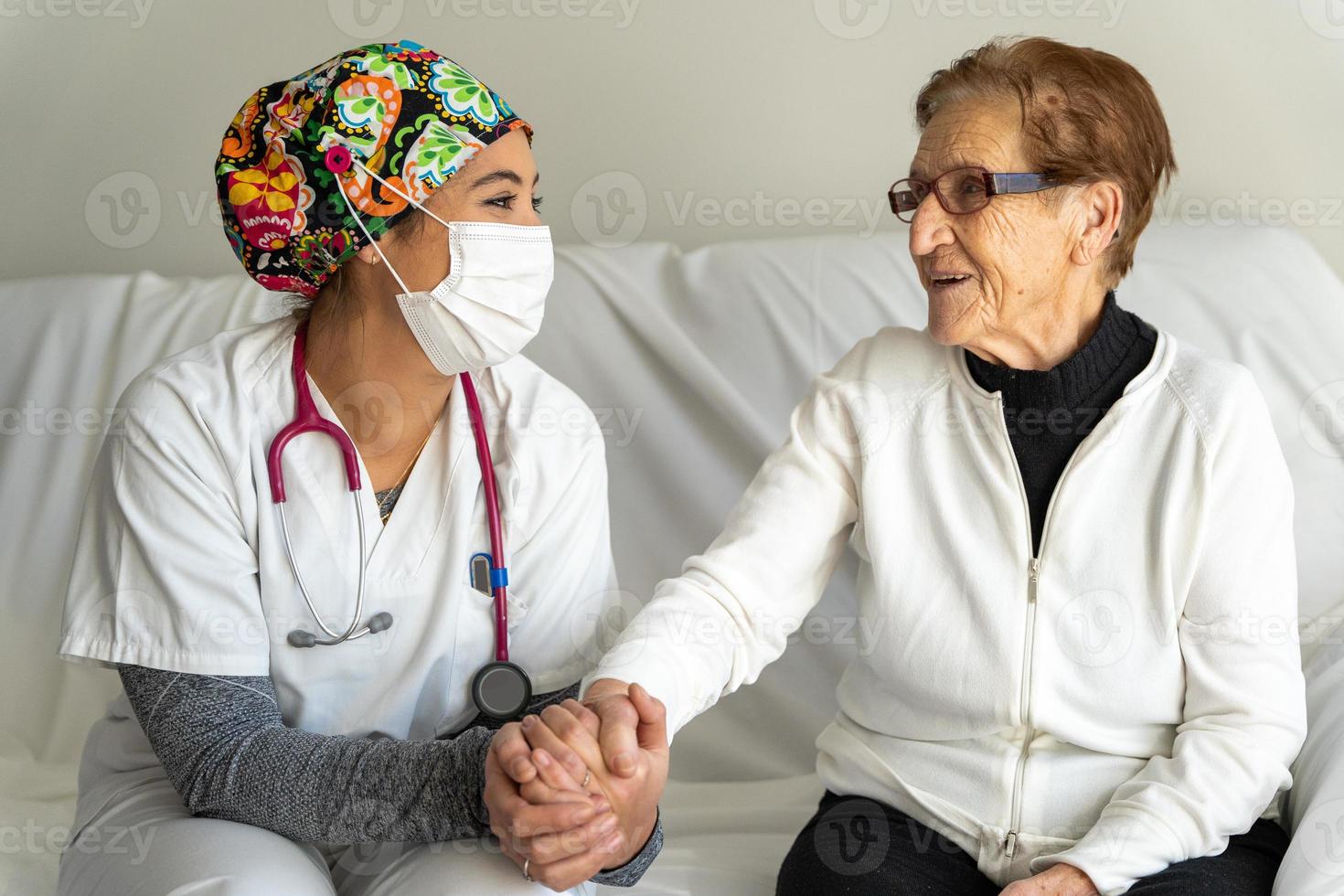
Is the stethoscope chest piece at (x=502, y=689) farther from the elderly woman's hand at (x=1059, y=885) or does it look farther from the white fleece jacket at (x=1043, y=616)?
the elderly woman's hand at (x=1059, y=885)

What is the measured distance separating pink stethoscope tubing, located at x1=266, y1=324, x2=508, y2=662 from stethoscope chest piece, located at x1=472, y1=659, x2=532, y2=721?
4 cm

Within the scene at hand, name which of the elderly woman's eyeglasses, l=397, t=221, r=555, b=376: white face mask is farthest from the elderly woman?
l=397, t=221, r=555, b=376: white face mask

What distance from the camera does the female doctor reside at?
144 centimetres

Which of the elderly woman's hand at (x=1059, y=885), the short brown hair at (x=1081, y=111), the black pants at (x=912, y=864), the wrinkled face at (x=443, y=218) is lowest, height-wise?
the black pants at (x=912, y=864)

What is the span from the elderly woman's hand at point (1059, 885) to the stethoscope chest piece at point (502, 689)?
2.07 ft

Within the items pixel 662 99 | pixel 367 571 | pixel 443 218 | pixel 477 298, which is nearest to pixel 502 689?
pixel 367 571

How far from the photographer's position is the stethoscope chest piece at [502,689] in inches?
62.3

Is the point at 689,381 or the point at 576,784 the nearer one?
the point at 576,784

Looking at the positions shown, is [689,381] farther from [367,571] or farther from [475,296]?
[367,571]

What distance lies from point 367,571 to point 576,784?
0.44 metres

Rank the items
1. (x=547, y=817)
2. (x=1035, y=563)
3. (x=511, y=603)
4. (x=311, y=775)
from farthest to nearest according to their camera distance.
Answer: (x=511, y=603)
(x=1035, y=563)
(x=311, y=775)
(x=547, y=817)

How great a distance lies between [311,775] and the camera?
1.43m

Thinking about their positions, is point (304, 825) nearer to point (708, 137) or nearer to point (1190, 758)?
point (1190, 758)

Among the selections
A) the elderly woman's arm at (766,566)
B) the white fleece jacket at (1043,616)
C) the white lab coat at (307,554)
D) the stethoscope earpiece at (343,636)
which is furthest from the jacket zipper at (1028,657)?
the stethoscope earpiece at (343,636)
